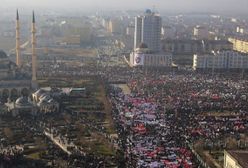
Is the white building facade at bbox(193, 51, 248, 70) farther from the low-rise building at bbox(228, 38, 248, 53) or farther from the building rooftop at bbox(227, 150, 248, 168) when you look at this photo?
the building rooftop at bbox(227, 150, 248, 168)

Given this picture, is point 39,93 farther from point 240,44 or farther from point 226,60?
point 240,44

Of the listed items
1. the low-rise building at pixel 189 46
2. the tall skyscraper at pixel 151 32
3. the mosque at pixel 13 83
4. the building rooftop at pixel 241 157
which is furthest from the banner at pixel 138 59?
the building rooftop at pixel 241 157

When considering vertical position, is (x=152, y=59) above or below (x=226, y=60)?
below

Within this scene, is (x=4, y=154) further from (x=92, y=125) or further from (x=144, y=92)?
(x=144, y=92)

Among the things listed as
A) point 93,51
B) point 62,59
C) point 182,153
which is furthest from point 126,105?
point 93,51

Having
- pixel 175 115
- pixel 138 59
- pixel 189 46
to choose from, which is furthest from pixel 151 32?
pixel 175 115

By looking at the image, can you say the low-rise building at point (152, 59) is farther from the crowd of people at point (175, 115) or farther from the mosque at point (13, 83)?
the mosque at point (13, 83)

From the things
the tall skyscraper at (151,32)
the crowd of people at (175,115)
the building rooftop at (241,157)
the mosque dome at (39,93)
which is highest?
the tall skyscraper at (151,32)

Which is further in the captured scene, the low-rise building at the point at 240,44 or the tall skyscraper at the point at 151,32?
the low-rise building at the point at 240,44

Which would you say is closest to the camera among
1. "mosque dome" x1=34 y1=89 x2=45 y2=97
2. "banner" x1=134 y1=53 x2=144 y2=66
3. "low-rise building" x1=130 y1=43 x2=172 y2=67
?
"mosque dome" x1=34 y1=89 x2=45 y2=97

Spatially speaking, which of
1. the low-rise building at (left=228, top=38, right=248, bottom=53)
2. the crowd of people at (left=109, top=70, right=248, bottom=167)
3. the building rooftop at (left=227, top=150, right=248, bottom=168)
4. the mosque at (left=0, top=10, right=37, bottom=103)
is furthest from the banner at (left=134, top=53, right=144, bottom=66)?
the building rooftop at (left=227, top=150, right=248, bottom=168)

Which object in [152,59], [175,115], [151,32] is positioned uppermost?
[151,32]
